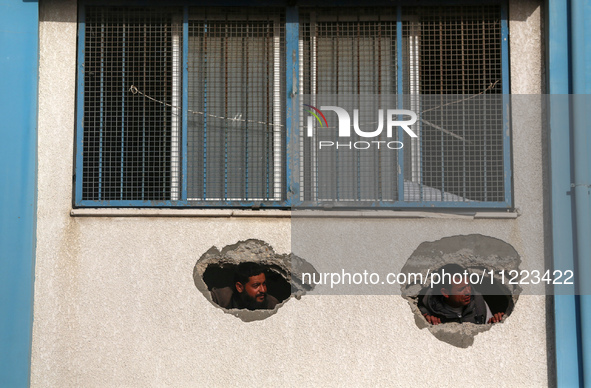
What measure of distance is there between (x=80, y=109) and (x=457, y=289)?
309 centimetres

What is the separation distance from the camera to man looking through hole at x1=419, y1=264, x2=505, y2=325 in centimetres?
430

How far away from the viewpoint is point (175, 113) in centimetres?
445

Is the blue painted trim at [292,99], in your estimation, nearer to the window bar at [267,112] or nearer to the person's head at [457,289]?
the window bar at [267,112]

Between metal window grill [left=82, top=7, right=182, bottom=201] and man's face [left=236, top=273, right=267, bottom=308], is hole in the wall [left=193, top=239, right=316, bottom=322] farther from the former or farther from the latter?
metal window grill [left=82, top=7, right=182, bottom=201]

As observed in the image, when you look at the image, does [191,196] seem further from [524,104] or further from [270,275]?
[524,104]

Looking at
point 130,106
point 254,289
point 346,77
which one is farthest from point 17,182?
point 346,77

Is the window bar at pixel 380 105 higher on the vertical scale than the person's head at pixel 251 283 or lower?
higher

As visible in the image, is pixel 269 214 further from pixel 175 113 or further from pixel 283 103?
pixel 175 113

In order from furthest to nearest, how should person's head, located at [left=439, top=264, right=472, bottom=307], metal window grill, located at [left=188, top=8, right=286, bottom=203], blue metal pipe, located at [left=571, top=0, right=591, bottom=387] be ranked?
metal window grill, located at [left=188, top=8, right=286, bottom=203]
person's head, located at [left=439, top=264, right=472, bottom=307]
blue metal pipe, located at [left=571, top=0, right=591, bottom=387]

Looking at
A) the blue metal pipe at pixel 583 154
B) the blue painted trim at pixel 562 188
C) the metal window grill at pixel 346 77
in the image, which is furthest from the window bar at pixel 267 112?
the blue metal pipe at pixel 583 154

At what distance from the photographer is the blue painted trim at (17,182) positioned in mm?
4137

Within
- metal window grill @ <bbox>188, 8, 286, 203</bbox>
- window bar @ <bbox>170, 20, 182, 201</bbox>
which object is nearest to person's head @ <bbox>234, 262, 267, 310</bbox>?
metal window grill @ <bbox>188, 8, 286, 203</bbox>

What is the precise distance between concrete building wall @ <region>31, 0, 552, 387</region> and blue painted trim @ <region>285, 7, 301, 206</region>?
337 mm

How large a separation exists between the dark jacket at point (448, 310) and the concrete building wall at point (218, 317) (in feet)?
0.60
